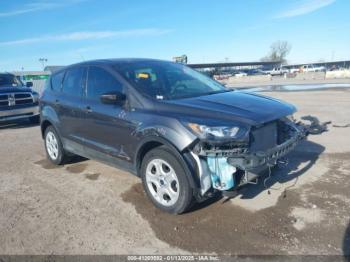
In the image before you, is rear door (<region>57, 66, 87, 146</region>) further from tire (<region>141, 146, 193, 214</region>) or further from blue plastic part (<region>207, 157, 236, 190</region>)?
blue plastic part (<region>207, 157, 236, 190</region>)

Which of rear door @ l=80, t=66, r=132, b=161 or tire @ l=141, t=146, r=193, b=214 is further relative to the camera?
rear door @ l=80, t=66, r=132, b=161

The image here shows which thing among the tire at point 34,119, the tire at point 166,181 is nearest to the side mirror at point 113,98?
the tire at point 166,181

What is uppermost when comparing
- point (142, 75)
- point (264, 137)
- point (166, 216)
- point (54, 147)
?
point (142, 75)

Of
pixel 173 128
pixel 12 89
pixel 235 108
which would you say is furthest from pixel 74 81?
pixel 12 89

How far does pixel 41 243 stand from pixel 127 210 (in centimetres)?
108

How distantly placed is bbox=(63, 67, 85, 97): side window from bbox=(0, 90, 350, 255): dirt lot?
1441 millimetres

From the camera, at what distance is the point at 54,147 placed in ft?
20.0

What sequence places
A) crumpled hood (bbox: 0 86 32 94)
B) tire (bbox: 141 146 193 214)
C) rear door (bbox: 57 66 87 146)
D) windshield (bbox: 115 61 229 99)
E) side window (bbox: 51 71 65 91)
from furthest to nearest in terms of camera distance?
crumpled hood (bbox: 0 86 32 94) → side window (bbox: 51 71 65 91) → rear door (bbox: 57 66 87 146) → windshield (bbox: 115 61 229 99) → tire (bbox: 141 146 193 214)

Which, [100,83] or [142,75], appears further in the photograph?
[100,83]

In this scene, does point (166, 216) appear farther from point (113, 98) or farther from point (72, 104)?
point (72, 104)

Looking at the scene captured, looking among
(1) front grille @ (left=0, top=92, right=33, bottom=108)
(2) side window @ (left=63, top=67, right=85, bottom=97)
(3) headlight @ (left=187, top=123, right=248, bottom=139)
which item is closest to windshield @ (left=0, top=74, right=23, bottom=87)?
(1) front grille @ (left=0, top=92, right=33, bottom=108)

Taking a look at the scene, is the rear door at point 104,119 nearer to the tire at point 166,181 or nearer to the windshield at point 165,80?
the windshield at point 165,80

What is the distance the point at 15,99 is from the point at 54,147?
19.0ft

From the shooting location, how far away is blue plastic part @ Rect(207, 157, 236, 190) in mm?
3412
